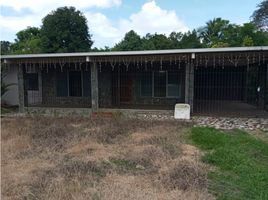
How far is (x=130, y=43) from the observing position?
27.3 metres

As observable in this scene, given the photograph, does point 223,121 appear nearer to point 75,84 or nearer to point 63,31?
point 75,84

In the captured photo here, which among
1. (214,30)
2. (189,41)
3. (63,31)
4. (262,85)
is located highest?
(214,30)

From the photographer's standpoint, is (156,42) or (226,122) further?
(156,42)

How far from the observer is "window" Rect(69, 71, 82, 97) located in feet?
43.7

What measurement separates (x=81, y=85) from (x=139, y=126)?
5952 mm

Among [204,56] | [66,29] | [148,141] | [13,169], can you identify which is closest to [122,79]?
[204,56]

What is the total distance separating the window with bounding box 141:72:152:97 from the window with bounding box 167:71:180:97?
0.88 meters

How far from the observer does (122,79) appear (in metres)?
13.5

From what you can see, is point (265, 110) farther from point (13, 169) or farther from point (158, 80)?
point (13, 169)

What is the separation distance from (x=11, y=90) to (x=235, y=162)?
1196cm

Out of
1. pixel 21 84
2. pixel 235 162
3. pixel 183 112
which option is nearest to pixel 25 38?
pixel 21 84

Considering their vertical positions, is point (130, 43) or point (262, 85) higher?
point (130, 43)

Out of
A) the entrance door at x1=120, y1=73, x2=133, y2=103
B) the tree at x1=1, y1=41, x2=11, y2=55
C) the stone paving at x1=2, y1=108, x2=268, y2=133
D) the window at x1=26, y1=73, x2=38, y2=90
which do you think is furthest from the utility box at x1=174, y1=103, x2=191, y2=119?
the tree at x1=1, y1=41, x2=11, y2=55

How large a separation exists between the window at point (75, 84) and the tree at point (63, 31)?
1450 cm
